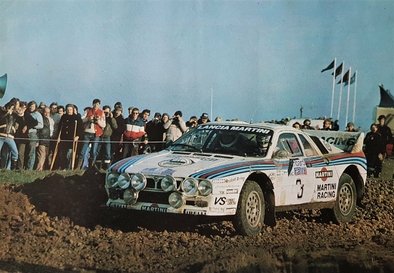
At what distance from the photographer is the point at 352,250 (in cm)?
869

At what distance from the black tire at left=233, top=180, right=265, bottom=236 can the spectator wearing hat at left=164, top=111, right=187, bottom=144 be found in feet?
10.6

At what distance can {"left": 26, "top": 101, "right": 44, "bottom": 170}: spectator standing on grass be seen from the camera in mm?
12516

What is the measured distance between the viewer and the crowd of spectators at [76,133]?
1231 centimetres

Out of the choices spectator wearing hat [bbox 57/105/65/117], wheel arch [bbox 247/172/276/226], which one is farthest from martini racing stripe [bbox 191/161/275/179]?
spectator wearing hat [bbox 57/105/65/117]

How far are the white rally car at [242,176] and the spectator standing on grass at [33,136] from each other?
11.6 feet

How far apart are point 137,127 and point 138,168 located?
178 inches

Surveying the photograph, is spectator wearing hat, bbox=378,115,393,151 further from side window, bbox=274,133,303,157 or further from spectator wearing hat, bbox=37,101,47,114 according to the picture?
spectator wearing hat, bbox=37,101,47,114

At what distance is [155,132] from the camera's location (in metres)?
13.3

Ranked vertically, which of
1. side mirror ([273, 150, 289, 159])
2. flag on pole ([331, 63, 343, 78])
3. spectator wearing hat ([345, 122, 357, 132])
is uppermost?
flag on pole ([331, 63, 343, 78])

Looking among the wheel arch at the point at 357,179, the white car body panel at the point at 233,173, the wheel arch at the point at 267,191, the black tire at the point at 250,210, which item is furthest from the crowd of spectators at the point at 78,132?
the black tire at the point at 250,210

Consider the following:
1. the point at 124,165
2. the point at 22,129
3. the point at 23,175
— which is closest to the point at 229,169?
the point at 124,165

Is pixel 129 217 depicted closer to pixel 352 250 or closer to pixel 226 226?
pixel 226 226

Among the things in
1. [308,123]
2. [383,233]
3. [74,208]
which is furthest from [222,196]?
[308,123]

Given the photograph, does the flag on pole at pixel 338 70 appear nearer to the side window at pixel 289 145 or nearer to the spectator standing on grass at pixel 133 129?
the side window at pixel 289 145
